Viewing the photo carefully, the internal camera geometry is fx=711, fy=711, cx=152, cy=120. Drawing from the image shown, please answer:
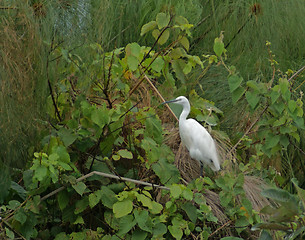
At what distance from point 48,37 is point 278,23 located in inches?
64.7

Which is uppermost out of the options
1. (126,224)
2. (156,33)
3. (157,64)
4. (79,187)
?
(156,33)

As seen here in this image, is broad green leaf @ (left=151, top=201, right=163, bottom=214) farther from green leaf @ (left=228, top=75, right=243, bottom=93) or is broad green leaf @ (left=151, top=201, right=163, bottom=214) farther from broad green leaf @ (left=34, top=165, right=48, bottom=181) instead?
green leaf @ (left=228, top=75, right=243, bottom=93)

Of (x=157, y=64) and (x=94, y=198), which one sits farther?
(x=157, y=64)

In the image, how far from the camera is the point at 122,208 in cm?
249

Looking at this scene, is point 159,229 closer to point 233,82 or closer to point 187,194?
point 187,194

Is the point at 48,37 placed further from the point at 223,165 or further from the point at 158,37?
the point at 223,165

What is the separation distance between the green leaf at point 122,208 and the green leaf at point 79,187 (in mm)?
123

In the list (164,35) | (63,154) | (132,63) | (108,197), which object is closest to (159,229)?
(108,197)

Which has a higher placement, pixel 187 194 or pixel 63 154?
pixel 63 154

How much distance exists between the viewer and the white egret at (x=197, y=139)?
2848 millimetres

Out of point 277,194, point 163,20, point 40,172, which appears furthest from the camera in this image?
point 163,20

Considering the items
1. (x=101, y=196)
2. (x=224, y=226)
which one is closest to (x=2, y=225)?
(x=101, y=196)

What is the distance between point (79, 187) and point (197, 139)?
56cm

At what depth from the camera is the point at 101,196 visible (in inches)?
102
